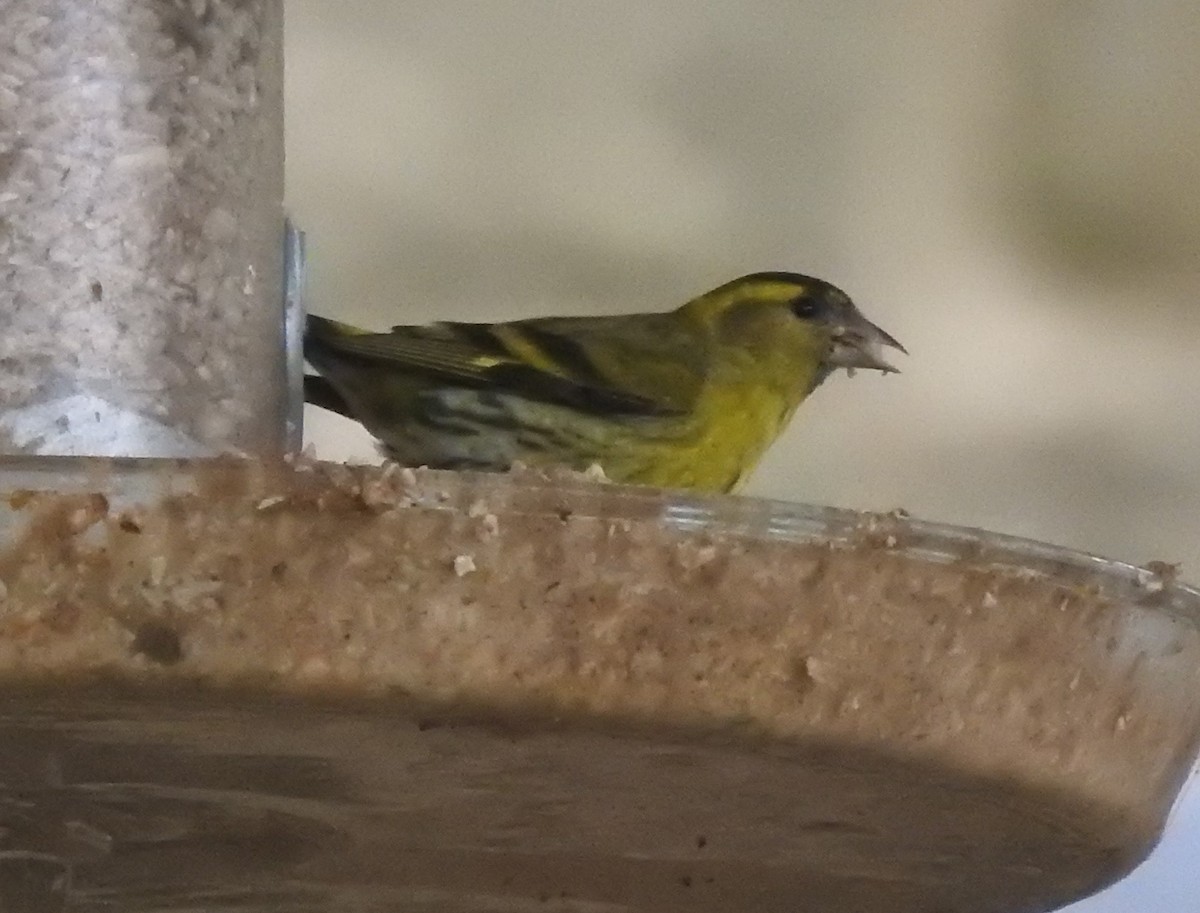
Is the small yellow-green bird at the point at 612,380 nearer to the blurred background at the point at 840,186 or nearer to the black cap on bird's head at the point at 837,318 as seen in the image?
the black cap on bird's head at the point at 837,318

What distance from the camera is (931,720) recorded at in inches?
17.2

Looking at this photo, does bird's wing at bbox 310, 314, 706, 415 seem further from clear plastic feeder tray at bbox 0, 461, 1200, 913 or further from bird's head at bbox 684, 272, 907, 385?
clear plastic feeder tray at bbox 0, 461, 1200, 913

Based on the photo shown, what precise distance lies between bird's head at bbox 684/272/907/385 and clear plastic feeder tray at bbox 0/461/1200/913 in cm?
67

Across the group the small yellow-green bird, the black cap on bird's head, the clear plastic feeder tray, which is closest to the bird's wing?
the small yellow-green bird

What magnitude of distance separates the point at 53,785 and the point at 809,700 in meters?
0.20

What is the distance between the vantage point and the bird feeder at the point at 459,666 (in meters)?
0.40

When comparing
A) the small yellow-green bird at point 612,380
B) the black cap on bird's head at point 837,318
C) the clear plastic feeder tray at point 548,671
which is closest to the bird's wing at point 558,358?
the small yellow-green bird at point 612,380

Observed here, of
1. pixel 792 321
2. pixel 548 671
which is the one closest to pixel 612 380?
pixel 792 321

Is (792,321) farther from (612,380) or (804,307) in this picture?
(612,380)

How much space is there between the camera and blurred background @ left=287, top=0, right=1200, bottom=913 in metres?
1.20

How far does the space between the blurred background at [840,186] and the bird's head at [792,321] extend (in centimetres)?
13

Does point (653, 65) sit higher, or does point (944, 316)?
point (653, 65)

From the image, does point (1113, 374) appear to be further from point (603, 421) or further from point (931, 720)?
point (931, 720)

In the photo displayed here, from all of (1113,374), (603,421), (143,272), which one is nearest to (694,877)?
(143,272)
